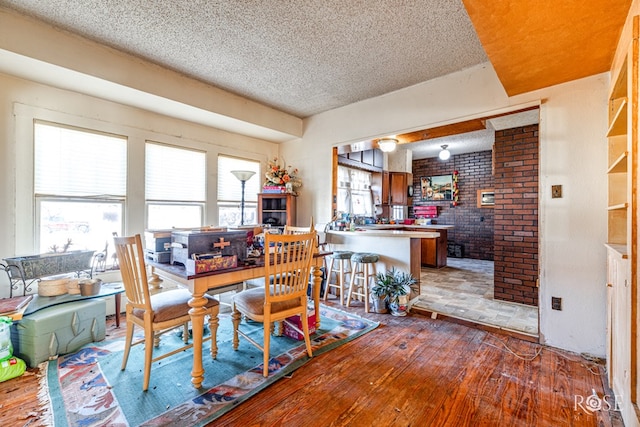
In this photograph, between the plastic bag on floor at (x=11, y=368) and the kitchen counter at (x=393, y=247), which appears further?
the kitchen counter at (x=393, y=247)

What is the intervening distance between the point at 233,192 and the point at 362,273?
237 centimetres

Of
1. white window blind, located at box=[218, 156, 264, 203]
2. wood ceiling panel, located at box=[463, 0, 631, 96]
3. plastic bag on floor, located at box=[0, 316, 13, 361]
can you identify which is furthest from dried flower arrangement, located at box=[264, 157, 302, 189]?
plastic bag on floor, located at box=[0, 316, 13, 361]

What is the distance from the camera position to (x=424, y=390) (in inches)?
73.3

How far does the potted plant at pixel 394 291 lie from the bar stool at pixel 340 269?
1.37 feet

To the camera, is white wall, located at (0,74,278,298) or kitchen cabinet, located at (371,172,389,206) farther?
kitchen cabinet, located at (371,172,389,206)

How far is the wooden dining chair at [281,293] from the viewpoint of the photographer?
203cm

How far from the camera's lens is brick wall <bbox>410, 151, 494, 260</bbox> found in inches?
261

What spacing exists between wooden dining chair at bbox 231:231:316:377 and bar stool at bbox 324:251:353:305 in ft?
3.92

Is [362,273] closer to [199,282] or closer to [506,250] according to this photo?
[506,250]

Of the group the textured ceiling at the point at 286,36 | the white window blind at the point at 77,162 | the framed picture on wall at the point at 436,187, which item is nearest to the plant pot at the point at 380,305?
the textured ceiling at the point at 286,36

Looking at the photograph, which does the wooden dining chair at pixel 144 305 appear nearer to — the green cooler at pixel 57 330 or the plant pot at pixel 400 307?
the green cooler at pixel 57 330

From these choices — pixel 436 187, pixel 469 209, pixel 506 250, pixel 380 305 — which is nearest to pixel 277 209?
pixel 380 305

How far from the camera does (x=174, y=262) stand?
2.18 metres

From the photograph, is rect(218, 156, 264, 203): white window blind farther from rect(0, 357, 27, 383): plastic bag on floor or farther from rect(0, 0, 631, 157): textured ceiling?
rect(0, 357, 27, 383): plastic bag on floor
